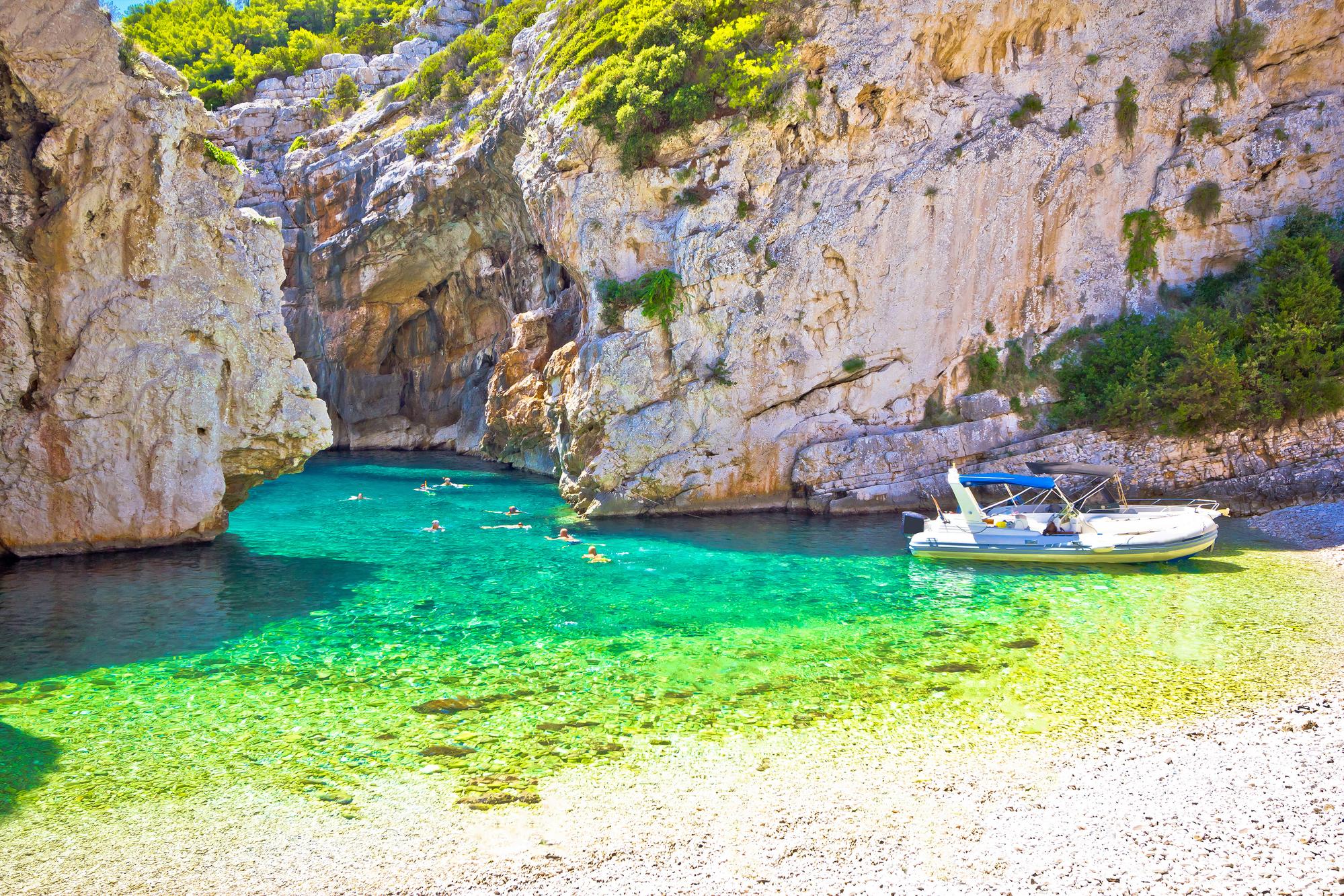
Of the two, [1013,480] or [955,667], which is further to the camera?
[1013,480]

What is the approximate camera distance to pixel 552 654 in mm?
13141

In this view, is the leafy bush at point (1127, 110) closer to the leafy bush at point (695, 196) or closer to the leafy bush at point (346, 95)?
the leafy bush at point (695, 196)

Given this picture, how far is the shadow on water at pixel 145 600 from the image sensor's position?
1355cm

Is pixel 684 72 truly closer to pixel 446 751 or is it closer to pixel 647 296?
pixel 647 296

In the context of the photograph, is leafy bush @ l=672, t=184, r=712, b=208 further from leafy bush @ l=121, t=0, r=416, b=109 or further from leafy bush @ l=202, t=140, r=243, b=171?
leafy bush @ l=121, t=0, r=416, b=109

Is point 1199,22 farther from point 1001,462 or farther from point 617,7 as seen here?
point 617,7

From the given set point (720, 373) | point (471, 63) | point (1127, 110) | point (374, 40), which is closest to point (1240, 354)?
point (1127, 110)

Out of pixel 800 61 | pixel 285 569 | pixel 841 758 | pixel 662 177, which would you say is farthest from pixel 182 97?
pixel 841 758

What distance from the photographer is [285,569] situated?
1989 centimetres

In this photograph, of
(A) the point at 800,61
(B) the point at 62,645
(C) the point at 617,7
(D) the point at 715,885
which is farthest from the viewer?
(C) the point at 617,7

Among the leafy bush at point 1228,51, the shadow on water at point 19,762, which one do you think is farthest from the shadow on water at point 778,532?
the leafy bush at point 1228,51

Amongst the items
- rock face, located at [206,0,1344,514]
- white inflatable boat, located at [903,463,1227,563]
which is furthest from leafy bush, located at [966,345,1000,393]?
white inflatable boat, located at [903,463,1227,563]

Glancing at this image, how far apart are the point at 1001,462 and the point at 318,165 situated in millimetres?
36827

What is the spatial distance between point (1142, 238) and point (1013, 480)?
11459mm
